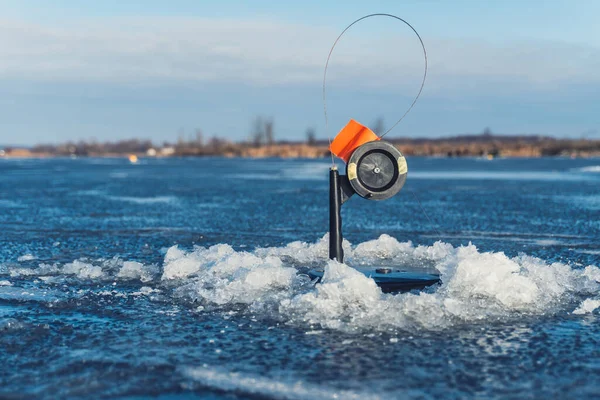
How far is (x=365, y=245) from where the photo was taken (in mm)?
10484

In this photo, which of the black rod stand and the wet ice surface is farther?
the black rod stand

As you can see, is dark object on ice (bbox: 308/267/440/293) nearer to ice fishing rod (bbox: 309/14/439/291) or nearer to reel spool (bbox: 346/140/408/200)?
ice fishing rod (bbox: 309/14/439/291)

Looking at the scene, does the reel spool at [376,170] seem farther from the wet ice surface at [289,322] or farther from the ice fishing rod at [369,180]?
the wet ice surface at [289,322]

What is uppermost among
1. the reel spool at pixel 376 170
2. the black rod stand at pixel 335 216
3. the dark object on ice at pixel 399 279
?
the reel spool at pixel 376 170

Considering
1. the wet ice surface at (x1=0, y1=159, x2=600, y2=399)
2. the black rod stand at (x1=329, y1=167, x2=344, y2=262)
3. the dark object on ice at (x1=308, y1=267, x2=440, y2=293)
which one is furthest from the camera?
A: the black rod stand at (x1=329, y1=167, x2=344, y2=262)

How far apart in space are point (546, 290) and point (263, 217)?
32.2 feet

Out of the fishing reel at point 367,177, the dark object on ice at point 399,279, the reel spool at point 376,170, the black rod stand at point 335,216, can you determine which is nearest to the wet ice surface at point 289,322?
the dark object on ice at point 399,279

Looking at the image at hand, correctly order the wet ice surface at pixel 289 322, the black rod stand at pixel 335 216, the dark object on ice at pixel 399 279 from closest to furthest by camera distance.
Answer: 1. the wet ice surface at pixel 289 322
2. the dark object on ice at pixel 399 279
3. the black rod stand at pixel 335 216

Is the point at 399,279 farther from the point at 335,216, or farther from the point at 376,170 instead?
the point at 376,170

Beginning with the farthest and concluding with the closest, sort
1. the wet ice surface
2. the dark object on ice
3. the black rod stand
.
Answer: the black rod stand
the dark object on ice
the wet ice surface

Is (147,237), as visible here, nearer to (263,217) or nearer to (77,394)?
(263,217)

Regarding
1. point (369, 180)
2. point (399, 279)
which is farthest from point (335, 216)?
point (399, 279)

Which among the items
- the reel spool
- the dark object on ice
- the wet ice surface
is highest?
the reel spool

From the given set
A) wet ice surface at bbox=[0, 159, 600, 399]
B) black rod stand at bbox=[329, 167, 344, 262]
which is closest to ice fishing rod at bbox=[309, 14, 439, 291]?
black rod stand at bbox=[329, 167, 344, 262]
